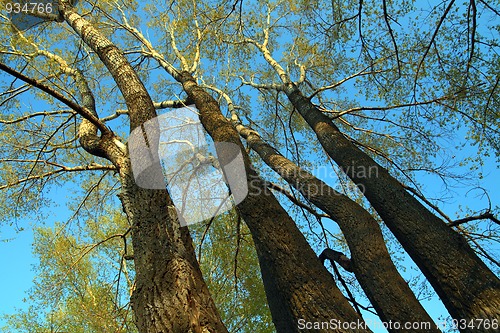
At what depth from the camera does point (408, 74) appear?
6.59 meters

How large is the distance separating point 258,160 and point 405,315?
6589 mm

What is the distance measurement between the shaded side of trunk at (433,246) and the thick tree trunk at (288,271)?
1047mm

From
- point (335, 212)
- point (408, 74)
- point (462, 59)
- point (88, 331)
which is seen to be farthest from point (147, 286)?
point (88, 331)

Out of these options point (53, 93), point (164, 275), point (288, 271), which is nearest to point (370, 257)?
point (288, 271)

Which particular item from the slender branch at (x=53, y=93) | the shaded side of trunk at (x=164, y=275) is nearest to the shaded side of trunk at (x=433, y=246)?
the shaded side of trunk at (x=164, y=275)

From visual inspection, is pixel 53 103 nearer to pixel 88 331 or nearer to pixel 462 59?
pixel 88 331

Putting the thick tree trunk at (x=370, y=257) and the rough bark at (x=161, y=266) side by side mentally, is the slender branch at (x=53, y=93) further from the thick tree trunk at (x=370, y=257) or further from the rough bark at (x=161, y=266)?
the thick tree trunk at (x=370, y=257)

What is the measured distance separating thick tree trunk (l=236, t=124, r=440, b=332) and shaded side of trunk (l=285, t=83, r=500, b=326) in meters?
0.23

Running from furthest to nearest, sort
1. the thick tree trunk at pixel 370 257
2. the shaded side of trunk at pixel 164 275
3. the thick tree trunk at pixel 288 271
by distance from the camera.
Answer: the thick tree trunk at pixel 370 257 < the thick tree trunk at pixel 288 271 < the shaded side of trunk at pixel 164 275

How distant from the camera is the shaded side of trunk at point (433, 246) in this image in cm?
306

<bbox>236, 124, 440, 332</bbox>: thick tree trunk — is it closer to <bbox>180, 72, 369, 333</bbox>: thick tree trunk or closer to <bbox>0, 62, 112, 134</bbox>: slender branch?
<bbox>180, 72, 369, 333</bbox>: thick tree trunk

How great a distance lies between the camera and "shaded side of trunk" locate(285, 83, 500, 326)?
3061 mm

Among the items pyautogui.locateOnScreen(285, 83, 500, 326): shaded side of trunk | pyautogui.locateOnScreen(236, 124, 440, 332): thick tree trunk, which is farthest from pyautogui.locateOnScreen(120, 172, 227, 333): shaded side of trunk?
pyautogui.locateOnScreen(285, 83, 500, 326): shaded side of trunk

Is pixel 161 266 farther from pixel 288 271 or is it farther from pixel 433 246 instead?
pixel 433 246
